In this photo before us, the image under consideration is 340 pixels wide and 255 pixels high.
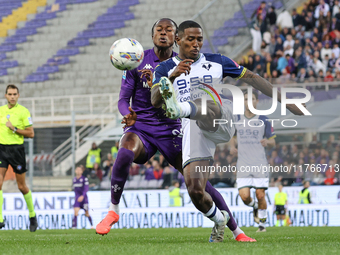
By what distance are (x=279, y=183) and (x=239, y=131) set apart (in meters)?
3.32

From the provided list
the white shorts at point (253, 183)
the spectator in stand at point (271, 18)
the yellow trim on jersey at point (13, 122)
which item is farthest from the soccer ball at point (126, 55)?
the spectator in stand at point (271, 18)

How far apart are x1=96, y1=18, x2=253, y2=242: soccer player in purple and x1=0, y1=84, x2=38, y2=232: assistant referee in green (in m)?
3.58

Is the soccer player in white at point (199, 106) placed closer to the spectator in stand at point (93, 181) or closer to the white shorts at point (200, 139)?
the white shorts at point (200, 139)

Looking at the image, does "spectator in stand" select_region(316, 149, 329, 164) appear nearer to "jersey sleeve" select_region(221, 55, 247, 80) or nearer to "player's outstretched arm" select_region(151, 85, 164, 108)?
"jersey sleeve" select_region(221, 55, 247, 80)

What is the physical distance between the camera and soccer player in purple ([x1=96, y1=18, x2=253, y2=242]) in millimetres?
5828

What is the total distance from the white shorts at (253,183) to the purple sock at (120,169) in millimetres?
4378

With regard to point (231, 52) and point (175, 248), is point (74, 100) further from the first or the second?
point (175, 248)

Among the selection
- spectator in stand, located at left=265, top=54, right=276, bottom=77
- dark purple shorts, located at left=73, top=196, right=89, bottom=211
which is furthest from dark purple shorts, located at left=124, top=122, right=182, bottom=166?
spectator in stand, located at left=265, top=54, right=276, bottom=77

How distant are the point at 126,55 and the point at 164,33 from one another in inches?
19.0

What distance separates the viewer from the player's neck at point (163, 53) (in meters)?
6.13

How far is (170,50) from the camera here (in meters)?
6.16

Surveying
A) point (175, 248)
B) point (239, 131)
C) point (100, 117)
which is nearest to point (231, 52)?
point (100, 117)

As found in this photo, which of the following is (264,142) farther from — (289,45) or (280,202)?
(289,45)

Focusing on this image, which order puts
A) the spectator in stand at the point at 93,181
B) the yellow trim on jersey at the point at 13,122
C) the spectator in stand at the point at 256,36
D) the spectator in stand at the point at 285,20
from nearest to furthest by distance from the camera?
1. the yellow trim on jersey at the point at 13,122
2. the spectator in stand at the point at 93,181
3. the spectator in stand at the point at 285,20
4. the spectator in stand at the point at 256,36
